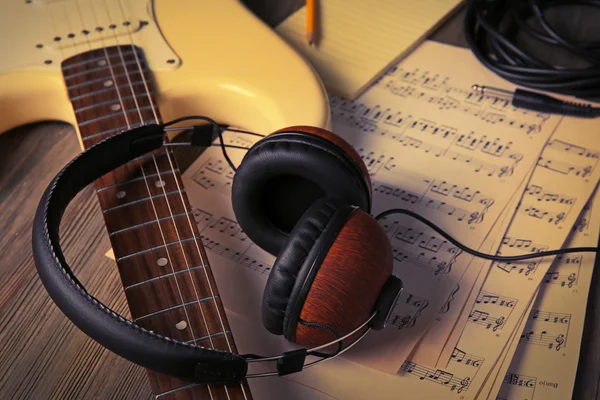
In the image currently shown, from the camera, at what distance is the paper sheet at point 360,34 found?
0.98 metres

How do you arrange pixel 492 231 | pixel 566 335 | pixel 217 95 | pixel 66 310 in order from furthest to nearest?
pixel 217 95, pixel 492 231, pixel 566 335, pixel 66 310

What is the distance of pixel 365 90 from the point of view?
974mm

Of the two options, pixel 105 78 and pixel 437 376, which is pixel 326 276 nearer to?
pixel 437 376

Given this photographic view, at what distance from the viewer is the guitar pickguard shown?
905 millimetres

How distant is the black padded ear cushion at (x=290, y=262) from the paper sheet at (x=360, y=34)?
413mm

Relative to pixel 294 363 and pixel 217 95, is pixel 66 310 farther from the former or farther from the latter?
pixel 217 95

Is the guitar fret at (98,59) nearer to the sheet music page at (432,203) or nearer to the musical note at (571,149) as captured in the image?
the sheet music page at (432,203)

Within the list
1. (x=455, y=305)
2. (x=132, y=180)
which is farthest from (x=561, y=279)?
(x=132, y=180)

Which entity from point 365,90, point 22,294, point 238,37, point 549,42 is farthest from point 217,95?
point 549,42

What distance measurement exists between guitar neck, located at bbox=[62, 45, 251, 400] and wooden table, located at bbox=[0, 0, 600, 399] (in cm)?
6

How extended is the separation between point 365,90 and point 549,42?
0.92 feet

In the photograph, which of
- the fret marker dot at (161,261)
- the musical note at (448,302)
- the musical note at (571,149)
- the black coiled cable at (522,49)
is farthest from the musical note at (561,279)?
the fret marker dot at (161,261)

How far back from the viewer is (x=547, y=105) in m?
0.92

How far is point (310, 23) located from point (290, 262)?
568 millimetres
